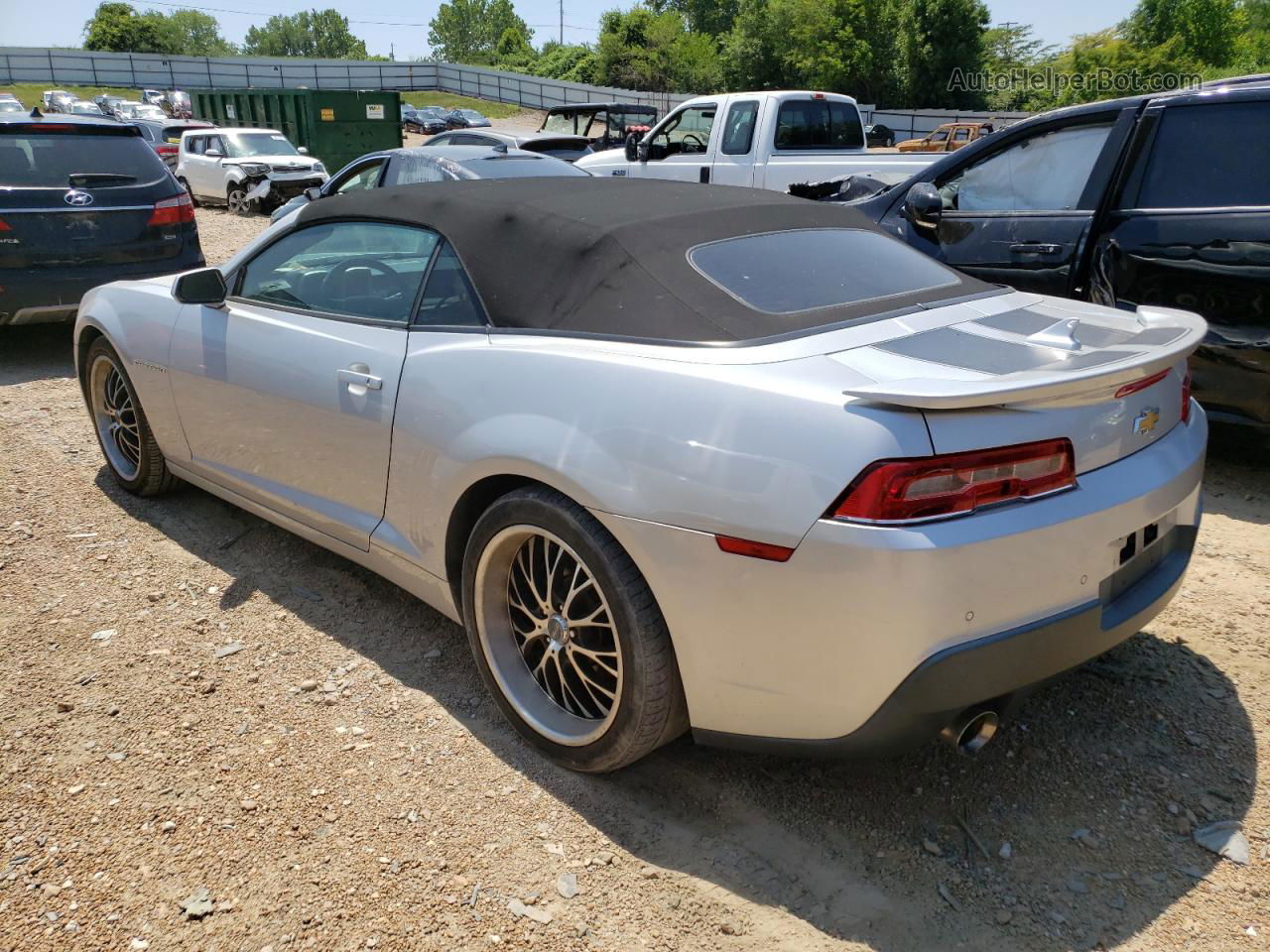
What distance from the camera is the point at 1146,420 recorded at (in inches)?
92.9

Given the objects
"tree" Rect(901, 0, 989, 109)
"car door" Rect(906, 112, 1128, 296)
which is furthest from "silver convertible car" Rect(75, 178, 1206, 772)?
"tree" Rect(901, 0, 989, 109)

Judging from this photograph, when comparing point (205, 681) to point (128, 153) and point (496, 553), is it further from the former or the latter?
point (128, 153)

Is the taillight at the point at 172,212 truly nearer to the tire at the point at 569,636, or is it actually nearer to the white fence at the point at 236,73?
the tire at the point at 569,636

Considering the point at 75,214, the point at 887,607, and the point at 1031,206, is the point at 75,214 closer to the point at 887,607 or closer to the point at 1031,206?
the point at 1031,206

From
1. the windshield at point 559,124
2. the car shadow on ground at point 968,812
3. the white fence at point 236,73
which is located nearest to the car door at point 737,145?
the car shadow on ground at point 968,812

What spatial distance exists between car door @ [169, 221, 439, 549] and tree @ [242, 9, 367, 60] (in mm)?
136784

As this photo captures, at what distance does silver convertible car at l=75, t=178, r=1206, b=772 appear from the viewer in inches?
78.5

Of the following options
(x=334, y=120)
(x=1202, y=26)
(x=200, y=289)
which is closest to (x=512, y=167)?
(x=200, y=289)

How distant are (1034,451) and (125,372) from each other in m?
3.85

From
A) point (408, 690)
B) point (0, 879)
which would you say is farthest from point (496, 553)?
point (0, 879)

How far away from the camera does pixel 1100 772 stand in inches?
102

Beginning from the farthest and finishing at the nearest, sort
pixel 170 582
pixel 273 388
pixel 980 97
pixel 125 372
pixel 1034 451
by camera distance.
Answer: pixel 980 97 < pixel 125 372 < pixel 170 582 < pixel 273 388 < pixel 1034 451

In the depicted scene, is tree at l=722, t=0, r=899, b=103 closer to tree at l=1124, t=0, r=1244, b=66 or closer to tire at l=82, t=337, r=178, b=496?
tree at l=1124, t=0, r=1244, b=66

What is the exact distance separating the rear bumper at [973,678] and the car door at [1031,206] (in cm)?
297
